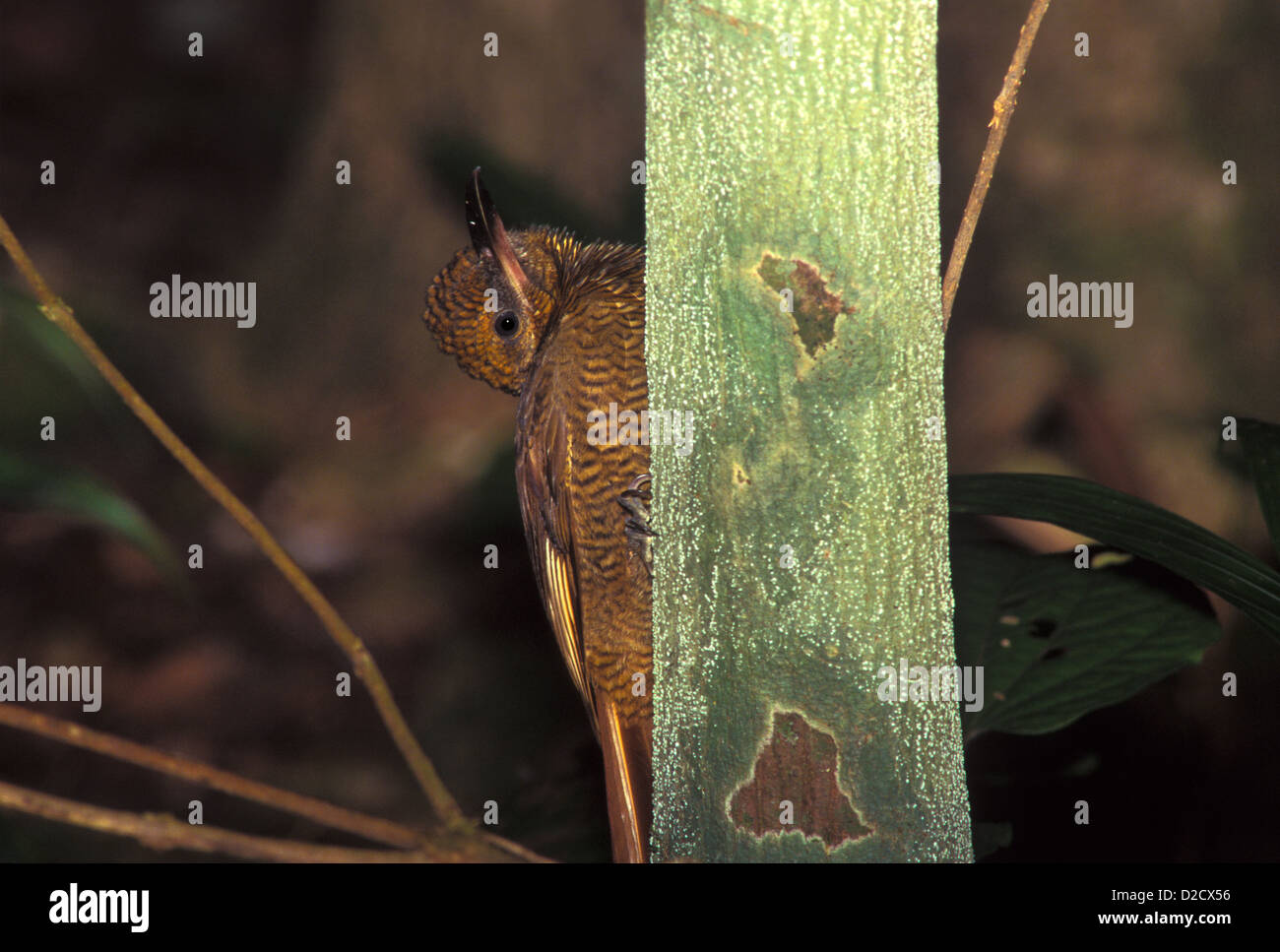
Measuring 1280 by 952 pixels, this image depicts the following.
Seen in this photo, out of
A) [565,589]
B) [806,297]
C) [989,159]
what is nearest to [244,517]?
[565,589]

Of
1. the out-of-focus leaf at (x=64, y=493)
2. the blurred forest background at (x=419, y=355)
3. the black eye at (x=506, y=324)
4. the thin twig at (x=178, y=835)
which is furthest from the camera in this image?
the blurred forest background at (x=419, y=355)

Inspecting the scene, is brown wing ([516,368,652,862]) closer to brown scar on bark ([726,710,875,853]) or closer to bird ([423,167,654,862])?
bird ([423,167,654,862])

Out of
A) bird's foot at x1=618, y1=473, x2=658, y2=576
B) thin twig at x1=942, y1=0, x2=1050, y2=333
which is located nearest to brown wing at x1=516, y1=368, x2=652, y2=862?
bird's foot at x1=618, y1=473, x2=658, y2=576

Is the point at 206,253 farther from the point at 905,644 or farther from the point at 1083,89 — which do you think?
the point at 905,644

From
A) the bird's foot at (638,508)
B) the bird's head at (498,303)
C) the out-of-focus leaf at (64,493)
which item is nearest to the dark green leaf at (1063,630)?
the bird's foot at (638,508)

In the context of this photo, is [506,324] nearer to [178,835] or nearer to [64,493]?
[64,493]

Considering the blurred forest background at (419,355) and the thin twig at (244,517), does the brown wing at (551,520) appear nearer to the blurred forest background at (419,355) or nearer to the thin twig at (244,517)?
the blurred forest background at (419,355)
